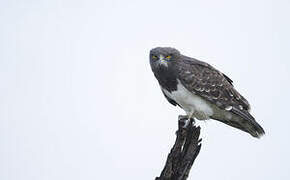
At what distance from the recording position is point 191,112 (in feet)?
30.8

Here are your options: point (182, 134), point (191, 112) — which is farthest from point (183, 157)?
point (191, 112)

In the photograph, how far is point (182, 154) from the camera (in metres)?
6.53

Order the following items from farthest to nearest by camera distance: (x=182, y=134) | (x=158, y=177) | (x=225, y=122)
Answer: (x=225, y=122) < (x=182, y=134) < (x=158, y=177)

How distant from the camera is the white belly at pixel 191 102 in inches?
368

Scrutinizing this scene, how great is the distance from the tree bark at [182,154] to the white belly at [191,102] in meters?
2.38

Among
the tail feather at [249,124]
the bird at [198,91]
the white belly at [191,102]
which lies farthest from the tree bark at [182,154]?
the tail feather at [249,124]

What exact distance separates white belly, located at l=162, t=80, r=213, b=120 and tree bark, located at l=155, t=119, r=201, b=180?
7.82 ft

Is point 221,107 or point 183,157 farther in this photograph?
point 221,107

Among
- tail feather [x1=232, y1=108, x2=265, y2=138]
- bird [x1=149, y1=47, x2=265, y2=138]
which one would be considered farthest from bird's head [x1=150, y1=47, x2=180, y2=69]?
tail feather [x1=232, y1=108, x2=265, y2=138]

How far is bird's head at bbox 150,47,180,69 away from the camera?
942cm

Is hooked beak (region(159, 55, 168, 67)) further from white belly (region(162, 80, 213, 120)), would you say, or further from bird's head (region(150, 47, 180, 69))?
white belly (region(162, 80, 213, 120))

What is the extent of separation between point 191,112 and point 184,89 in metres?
0.57

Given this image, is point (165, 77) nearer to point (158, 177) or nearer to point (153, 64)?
point (153, 64)

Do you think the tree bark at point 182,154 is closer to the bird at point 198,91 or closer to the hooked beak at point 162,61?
the bird at point 198,91
